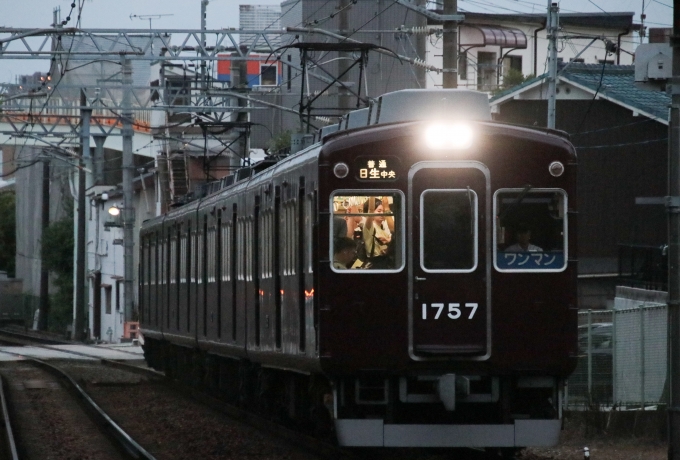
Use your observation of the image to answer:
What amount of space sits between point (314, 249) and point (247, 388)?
613cm

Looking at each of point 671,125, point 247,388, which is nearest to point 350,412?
point 671,125

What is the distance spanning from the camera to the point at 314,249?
34.2ft

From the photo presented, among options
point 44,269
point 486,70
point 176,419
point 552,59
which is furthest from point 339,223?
point 44,269

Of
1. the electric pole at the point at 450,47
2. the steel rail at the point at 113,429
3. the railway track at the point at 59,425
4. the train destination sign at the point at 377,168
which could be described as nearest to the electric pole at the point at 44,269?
the railway track at the point at 59,425

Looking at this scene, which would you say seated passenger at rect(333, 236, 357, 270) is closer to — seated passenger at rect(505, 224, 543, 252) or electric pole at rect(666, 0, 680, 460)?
seated passenger at rect(505, 224, 543, 252)

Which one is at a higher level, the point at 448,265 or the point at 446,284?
the point at 448,265

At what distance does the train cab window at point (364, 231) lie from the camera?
33.5 ft

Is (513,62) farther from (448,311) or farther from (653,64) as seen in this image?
(653,64)

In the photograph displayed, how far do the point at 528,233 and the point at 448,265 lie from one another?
0.66 meters

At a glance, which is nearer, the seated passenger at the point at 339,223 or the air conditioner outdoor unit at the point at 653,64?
the air conditioner outdoor unit at the point at 653,64

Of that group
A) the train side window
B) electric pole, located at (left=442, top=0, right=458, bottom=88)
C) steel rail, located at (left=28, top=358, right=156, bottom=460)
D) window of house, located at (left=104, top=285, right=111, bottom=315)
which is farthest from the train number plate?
window of house, located at (left=104, top=285, right=111, bottom=315)

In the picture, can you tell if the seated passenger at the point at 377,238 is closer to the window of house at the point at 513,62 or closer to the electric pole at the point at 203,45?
the electric pole at the point at 203,45

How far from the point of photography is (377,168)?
10289mm

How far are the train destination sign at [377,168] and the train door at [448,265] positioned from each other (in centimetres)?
15
